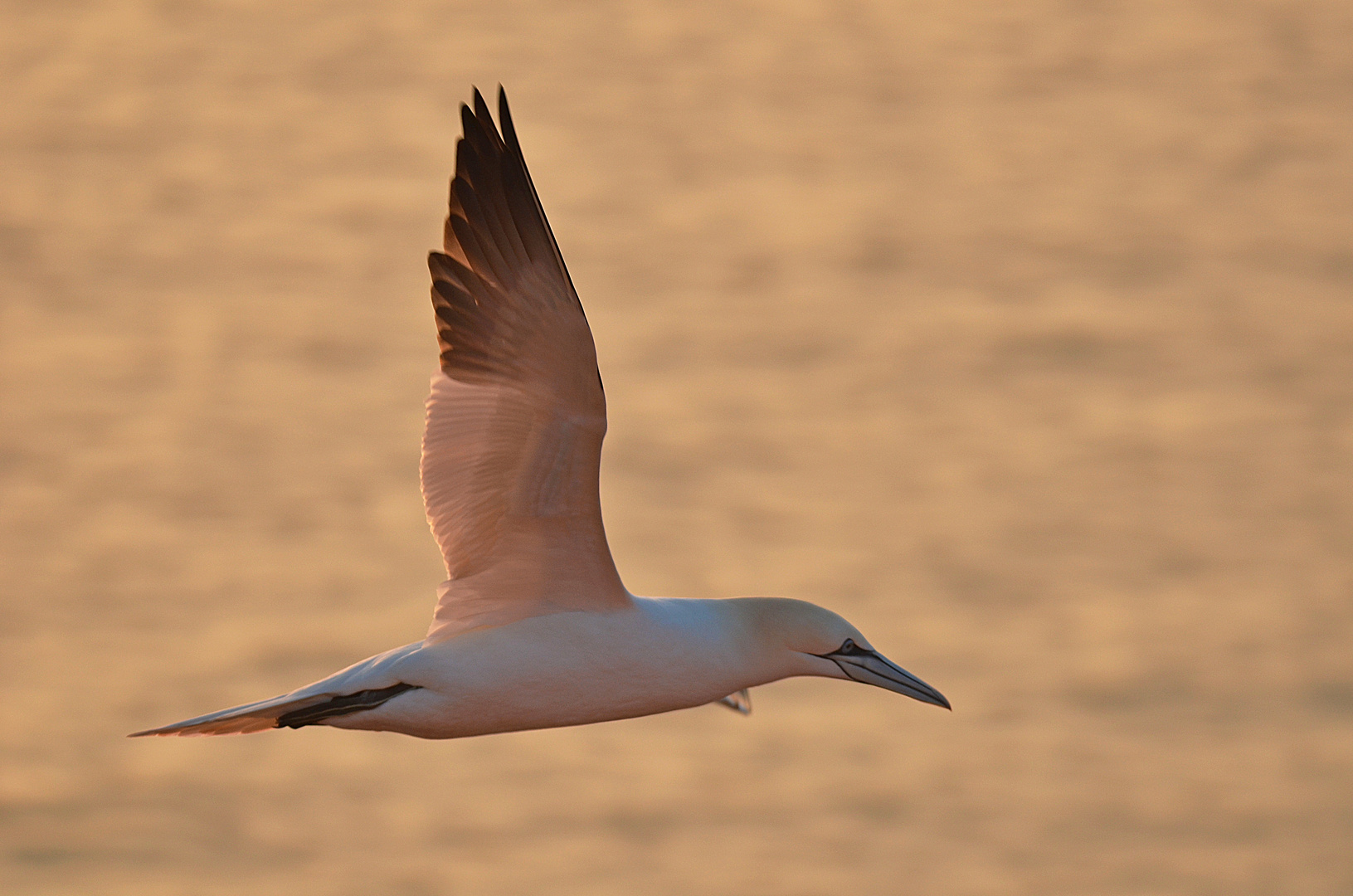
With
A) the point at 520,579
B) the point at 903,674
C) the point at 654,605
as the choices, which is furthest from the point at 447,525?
the point at 903,674

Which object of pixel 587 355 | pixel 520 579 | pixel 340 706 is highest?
pixel 587 355

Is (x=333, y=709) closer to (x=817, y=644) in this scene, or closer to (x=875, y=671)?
(x=817, y=644)

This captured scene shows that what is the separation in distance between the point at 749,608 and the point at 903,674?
84 centimetres

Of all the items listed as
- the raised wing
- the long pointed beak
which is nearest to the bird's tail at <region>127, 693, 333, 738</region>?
the raised wing

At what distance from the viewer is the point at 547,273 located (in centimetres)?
872

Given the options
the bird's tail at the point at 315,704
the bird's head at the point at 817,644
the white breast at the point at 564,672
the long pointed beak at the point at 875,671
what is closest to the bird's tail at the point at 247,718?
the bird's tail at the point at 315,704

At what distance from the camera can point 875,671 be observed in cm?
964

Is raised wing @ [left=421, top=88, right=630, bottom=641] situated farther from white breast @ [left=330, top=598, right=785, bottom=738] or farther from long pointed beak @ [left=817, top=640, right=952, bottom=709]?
long pointed beak @ [left=817, top=640, right=952, bottom=709]

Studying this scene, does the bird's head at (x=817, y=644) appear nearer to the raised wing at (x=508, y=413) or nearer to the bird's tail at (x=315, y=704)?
the raised wing at (x=508, y=413)

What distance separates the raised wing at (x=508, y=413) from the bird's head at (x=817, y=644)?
0.67m

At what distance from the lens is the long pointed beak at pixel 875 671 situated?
959cm

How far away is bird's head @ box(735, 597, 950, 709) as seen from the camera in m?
9.45

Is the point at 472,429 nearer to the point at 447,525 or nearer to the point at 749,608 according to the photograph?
the point at 447,525

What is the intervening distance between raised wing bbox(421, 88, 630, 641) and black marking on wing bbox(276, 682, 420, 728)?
475mm
